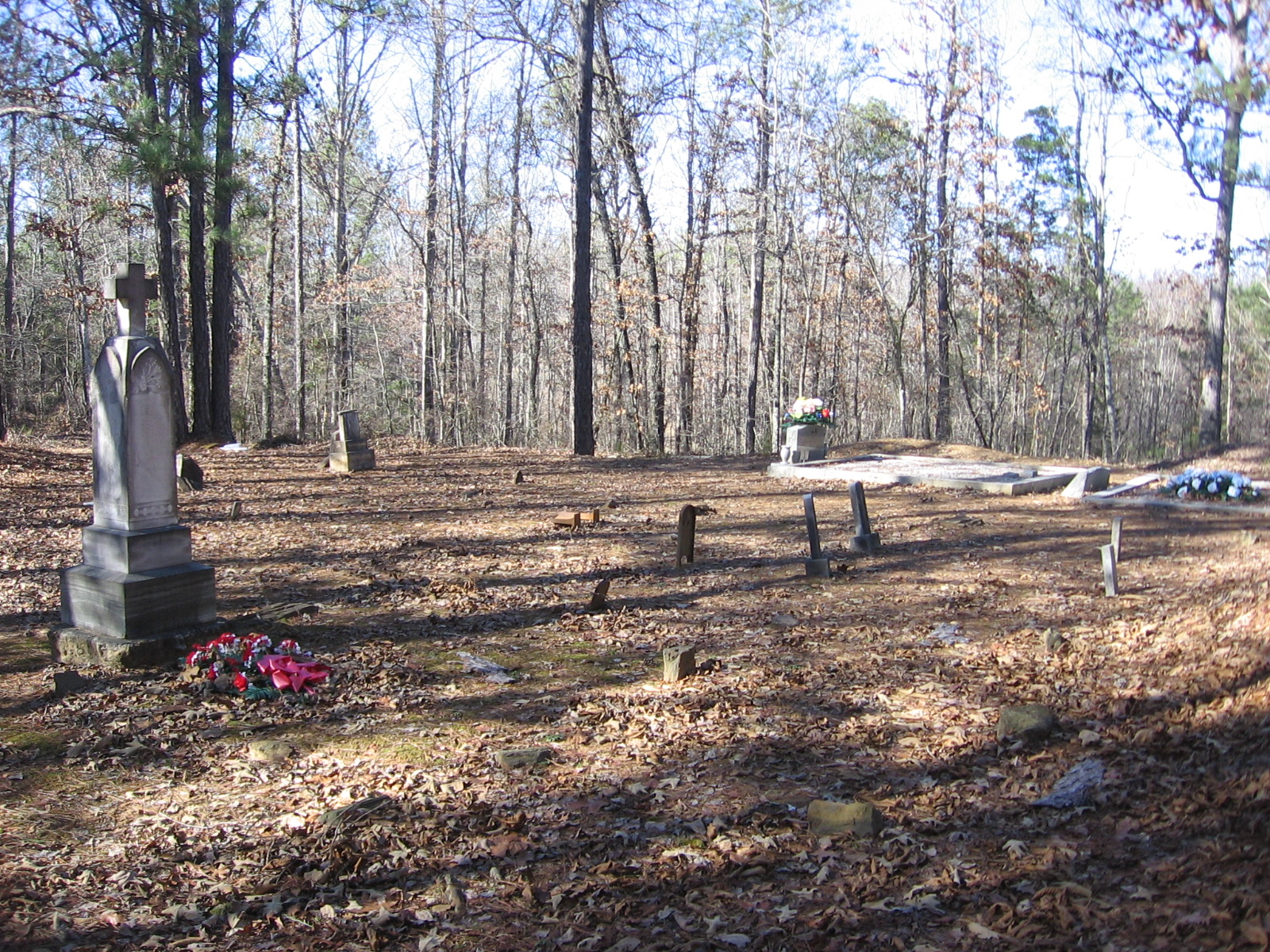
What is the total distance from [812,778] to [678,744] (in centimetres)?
74

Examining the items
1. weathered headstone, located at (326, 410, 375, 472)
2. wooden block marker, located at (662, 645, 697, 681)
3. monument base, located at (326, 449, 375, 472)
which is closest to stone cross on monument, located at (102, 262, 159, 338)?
wooden block marker, located at (662, 645, 697, 681)

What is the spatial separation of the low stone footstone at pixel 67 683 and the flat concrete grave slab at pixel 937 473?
9.45 meters

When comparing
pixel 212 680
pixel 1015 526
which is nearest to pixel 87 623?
pixel 212 680

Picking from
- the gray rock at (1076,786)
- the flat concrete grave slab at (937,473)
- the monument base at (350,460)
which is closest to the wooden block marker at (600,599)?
the gray rock at (1076,786)

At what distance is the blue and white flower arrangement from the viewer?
1136 centimetres

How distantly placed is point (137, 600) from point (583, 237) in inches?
495

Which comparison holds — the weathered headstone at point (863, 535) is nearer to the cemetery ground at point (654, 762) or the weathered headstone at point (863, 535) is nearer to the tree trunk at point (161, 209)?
the cemetery ground at point (654, 762)

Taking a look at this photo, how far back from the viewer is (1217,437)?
67.1 feet

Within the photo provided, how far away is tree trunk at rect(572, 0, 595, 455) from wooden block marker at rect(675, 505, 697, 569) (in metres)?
8.65

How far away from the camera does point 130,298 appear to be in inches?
235

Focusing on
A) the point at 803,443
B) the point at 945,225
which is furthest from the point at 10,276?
the point at 945,225

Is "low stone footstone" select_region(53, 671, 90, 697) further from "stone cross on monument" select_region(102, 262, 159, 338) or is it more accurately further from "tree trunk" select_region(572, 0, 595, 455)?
"tree trunk" select_region(572, 0, 595, 455)

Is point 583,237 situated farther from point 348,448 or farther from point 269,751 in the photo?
point 269,751

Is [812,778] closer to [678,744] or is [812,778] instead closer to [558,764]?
[678,744]
